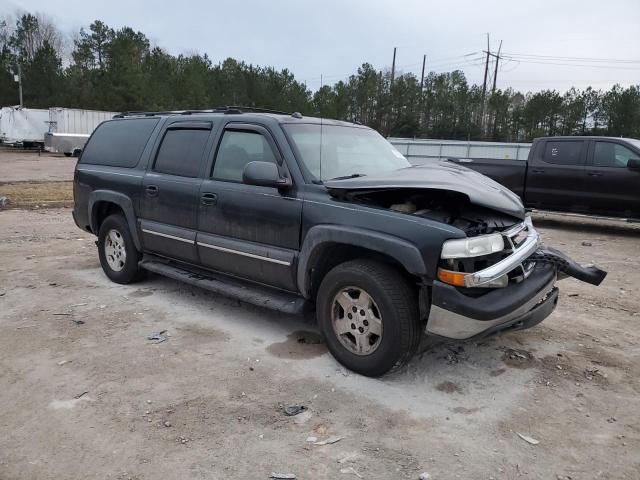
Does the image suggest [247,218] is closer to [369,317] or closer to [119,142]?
[369,317]

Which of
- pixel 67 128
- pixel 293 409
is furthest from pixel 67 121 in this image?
pixel 293 409

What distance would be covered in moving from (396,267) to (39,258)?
5.67 m

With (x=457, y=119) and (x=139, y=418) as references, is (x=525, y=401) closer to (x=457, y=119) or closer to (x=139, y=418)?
(x=139, y=418)

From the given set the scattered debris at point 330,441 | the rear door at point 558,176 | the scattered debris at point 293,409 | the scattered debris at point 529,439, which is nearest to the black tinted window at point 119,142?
the scattered debris at point 293,409

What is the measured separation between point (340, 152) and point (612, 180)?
7128 millimetres

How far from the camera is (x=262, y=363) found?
4.06 m

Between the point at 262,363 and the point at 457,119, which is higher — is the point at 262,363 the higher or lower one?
the lower one

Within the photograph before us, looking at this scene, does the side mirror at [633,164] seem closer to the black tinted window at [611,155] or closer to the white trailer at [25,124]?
the black tinted window at [611,155]

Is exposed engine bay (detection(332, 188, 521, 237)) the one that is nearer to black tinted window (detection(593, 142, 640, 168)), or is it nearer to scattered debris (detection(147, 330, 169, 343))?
scattered debris (detection(147, 330, 169, 343))

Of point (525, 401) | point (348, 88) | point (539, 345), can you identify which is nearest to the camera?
point (525, 401)

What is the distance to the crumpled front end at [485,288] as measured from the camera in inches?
130

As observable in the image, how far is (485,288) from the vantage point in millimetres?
3463

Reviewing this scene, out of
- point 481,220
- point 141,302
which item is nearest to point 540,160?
point 481,220

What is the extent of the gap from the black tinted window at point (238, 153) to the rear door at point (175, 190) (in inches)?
8.3
